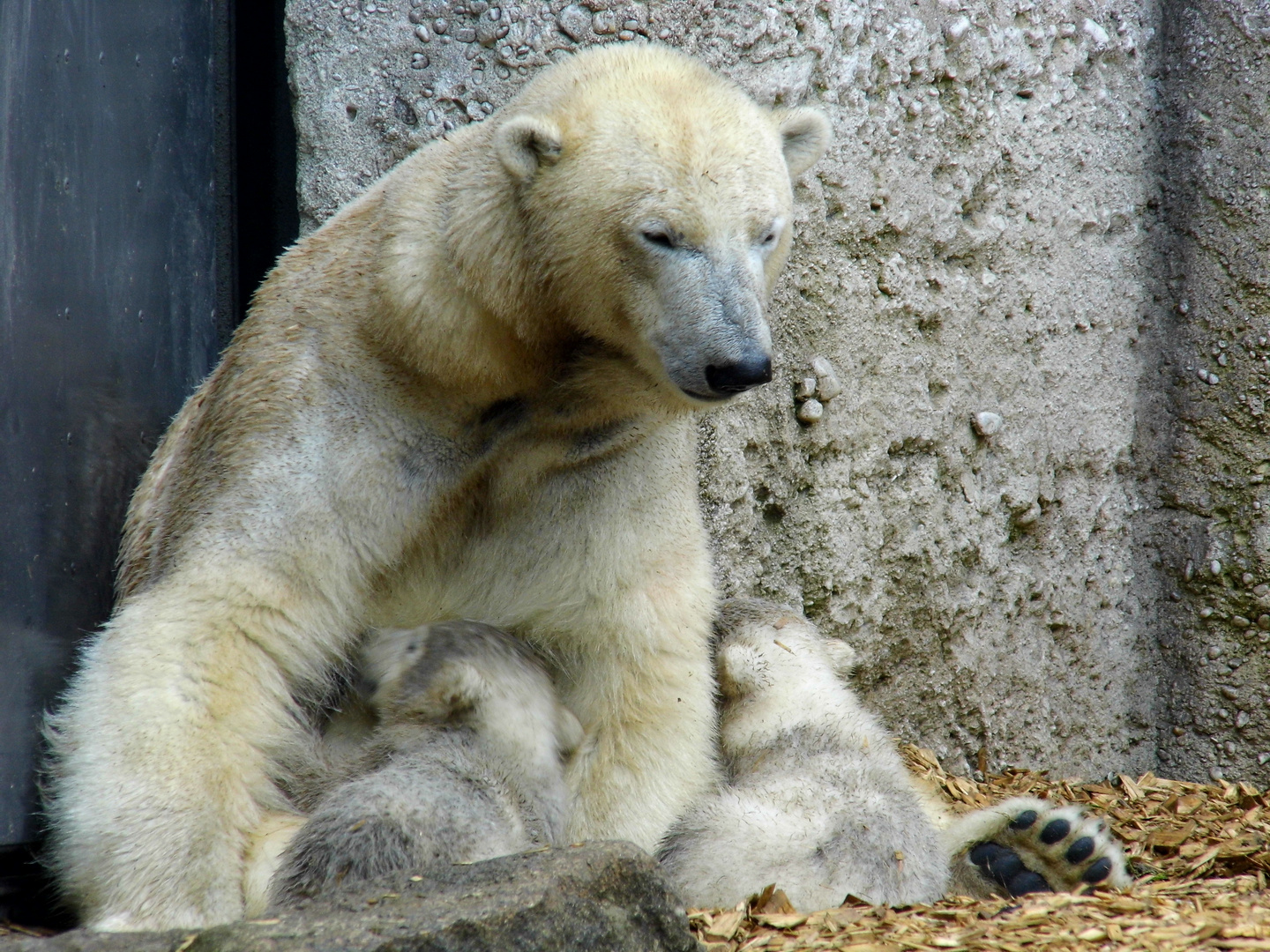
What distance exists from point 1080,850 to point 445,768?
146cm

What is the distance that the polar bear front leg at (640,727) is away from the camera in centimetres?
289

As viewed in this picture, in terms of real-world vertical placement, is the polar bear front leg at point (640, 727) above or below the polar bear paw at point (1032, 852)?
above

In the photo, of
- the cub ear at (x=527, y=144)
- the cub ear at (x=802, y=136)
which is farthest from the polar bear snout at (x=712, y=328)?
the cub ear at (x=802, y=136)

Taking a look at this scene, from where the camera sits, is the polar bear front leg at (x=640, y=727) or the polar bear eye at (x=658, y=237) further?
the polar bear front leg at (x=640, y=727)

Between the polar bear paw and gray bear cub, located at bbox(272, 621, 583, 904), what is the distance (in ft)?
3.24

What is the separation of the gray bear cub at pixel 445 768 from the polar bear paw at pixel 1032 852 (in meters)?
0.99

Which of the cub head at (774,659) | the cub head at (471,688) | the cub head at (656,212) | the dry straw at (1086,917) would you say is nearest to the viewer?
the dry straw at (1086,917)

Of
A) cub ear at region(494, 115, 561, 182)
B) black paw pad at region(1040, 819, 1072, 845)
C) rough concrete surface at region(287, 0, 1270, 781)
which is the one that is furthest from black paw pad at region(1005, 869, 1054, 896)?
cub ear at region(494, 115, 561, 182)

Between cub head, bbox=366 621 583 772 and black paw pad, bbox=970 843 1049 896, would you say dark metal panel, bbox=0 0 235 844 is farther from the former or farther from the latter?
black paw pad, bbox=970 843 1049 896

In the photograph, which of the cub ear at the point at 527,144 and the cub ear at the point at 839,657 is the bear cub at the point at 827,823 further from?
the cub ear at the point at 527,144

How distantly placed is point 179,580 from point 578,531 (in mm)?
903

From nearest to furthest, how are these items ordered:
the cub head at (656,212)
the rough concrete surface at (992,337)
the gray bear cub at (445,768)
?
the gray bear cub at (445,768), the cub head at (656,212), the rough concrete surface at (992,337)

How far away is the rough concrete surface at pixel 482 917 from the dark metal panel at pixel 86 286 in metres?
1.17

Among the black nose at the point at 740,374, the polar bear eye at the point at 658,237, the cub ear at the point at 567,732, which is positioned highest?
the polar bear eye at the point at 658,237
